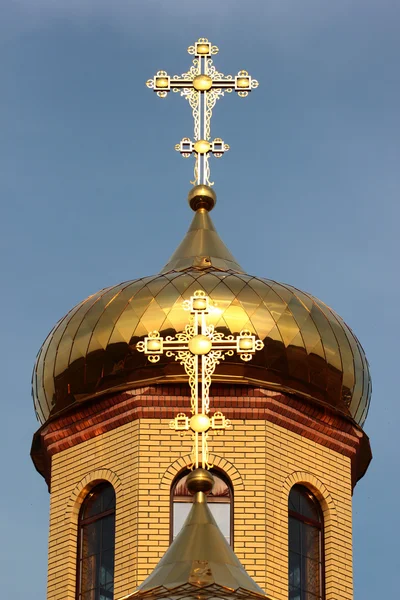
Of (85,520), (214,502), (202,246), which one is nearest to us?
(214,502)

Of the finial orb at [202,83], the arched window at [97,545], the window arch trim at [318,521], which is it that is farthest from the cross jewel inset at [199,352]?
the finial orb at [202,83]

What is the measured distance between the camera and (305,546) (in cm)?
3525

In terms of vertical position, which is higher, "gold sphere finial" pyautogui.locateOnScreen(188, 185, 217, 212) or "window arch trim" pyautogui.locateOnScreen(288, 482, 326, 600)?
"gold sphere finial" pyautogui.locateOnScreen(188, 185, 217, 212)

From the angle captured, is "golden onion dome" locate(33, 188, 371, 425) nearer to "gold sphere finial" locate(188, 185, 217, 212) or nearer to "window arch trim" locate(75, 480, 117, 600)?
"window arch trim" locate(75, 480, 117, 600)

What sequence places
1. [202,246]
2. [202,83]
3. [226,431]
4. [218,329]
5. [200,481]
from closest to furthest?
[200,481] < [226,431] < [218,329] < [202,246] < [202,83]

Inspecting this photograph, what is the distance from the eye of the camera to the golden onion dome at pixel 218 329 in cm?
3525

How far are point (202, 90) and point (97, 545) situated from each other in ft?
19.9

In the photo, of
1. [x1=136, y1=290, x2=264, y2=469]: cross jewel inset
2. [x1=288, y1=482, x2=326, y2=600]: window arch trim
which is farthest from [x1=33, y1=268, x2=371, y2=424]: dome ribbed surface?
[x1=136, y1=290, x2=264, y2=469]: cross jewel inset

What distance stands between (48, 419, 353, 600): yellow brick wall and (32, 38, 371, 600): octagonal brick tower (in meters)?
0.02

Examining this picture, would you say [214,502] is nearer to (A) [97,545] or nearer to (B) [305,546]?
(B) [305,546]

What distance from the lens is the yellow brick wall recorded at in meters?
34.3

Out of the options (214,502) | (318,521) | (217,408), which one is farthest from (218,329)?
(318,521)

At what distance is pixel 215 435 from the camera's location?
114ft

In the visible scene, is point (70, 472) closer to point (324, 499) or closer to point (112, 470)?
point (112, 470)
